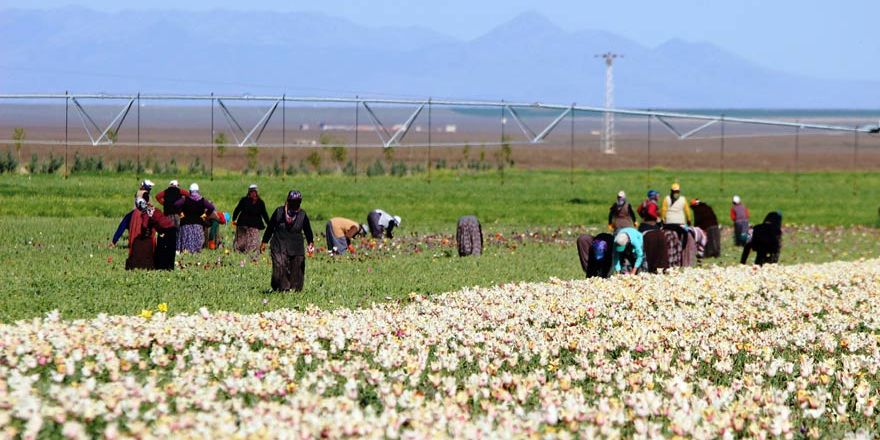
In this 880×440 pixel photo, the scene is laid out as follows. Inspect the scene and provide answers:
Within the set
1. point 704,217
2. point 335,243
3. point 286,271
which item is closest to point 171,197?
point 335,243

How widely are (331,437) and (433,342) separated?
5583mm

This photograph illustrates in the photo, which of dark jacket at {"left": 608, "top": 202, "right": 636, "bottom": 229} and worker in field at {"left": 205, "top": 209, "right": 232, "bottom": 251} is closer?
dark jacket at {"left": 608, "top": 202, "right": 636, "bottom": 229}

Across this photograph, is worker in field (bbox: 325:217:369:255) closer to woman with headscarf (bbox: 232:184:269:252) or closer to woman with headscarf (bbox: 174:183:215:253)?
woman with headscarf (bbox: 232:184:269:252)

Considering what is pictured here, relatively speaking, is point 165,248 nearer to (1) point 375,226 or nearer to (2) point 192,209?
(2) point 192,209

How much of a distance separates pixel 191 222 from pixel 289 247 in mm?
8899

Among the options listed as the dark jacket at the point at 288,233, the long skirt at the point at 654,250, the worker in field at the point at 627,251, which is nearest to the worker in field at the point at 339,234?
the long skirt at the point at 654,250

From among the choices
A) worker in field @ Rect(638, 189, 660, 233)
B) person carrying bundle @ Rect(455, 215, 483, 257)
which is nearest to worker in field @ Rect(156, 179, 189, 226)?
person carrying bundle @ Rect(455, 215, 483, 257)

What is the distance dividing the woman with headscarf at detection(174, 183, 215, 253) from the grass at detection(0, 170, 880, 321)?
584 millimetres

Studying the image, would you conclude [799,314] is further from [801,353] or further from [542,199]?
[542,199]

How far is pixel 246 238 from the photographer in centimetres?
3038

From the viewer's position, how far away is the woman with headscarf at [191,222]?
98.9ft

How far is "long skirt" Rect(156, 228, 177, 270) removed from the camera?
25.0 meters

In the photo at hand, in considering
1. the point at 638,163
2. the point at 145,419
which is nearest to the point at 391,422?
the point at 145,419

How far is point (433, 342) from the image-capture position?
47.7 ft
